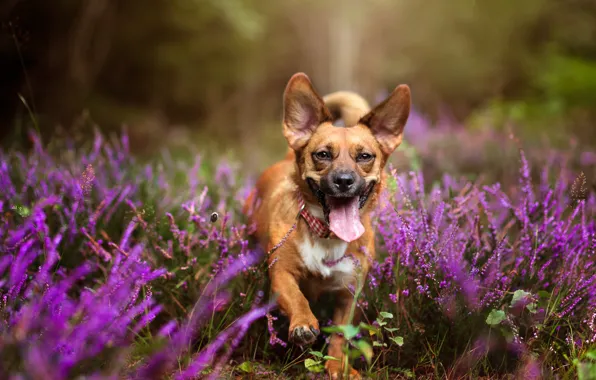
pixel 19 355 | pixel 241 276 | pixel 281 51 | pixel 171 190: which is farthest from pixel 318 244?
pixel 281 51

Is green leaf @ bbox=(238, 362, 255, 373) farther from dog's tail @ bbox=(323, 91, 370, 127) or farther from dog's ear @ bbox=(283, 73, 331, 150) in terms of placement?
dog's tail @ bbox=(323, 91, 370, 127)

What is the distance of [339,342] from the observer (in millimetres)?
2658

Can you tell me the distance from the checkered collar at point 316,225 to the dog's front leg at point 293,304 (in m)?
0.21

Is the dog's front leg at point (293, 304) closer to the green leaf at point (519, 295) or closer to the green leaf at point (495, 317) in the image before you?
the green leaf at point (495, 317)

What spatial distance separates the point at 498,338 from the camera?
8.28ft

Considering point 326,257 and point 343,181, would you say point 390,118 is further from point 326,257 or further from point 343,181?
point 326,257

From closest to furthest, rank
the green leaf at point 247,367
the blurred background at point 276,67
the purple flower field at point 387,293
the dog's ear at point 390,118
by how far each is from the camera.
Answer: the purple flower field at point 387,293
the green leaf at point 247,367
the dog's ear at point 390,118
the blurred background at point 276,67

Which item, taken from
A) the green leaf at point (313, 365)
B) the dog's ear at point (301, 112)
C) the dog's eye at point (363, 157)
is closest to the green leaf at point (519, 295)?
the green leaf at point (313, 365)

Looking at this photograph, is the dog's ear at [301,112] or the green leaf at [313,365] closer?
the green leaf at [313,365]

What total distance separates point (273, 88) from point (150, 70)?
1095 cm

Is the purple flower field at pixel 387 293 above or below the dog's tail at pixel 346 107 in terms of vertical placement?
below

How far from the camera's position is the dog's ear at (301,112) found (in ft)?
10.0

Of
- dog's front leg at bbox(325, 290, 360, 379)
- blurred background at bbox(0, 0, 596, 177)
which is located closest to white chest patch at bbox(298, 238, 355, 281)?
dog's front leg at bbox(325, 290, 360, 379)

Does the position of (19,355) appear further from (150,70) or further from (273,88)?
(273,88)
